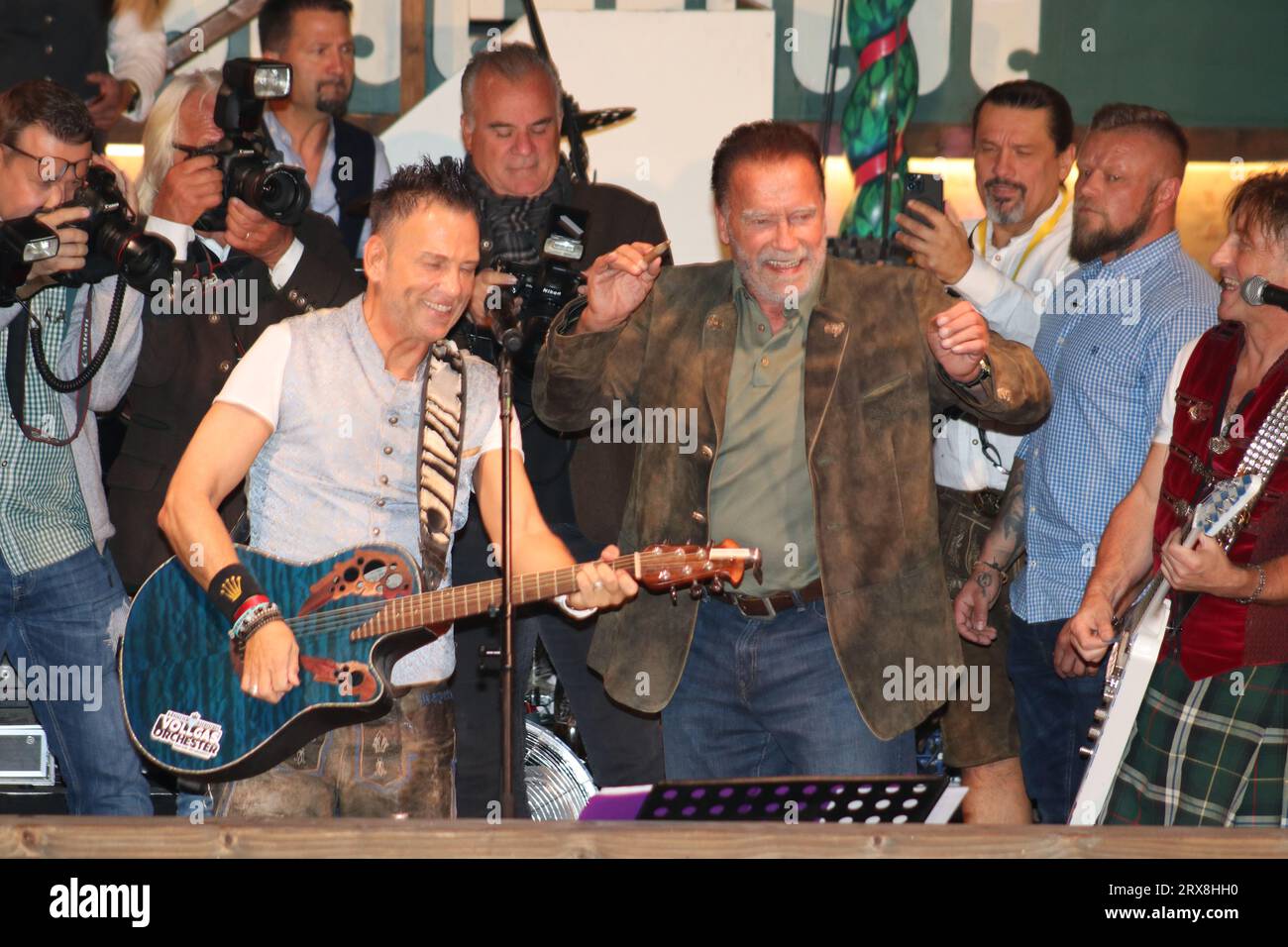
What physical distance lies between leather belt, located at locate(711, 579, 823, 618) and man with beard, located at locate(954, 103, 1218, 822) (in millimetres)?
989

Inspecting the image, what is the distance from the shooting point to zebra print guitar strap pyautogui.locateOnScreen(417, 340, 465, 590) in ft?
11.9

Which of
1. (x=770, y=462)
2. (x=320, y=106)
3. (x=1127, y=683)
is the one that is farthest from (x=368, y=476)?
(x=320, y=106)

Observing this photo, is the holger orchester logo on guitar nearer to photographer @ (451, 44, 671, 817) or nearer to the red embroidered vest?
photographer @ (451, 44, 671, 817)

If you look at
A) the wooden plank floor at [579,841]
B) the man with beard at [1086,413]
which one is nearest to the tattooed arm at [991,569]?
the man with beard at [1086,413]

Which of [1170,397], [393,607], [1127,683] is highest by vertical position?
[1170,397]

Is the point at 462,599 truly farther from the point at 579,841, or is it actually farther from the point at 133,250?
the point at 133,250

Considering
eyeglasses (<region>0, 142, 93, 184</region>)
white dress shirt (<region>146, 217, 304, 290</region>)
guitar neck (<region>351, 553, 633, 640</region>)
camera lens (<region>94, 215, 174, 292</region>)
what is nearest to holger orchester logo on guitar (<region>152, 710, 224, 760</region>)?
guitar neck (<region>351, 553, 633, 640</region>)

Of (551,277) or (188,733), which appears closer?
(188,733)

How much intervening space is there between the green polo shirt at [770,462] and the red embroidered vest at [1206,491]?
92 cm

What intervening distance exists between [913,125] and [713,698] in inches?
139

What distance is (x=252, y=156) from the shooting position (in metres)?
4.35

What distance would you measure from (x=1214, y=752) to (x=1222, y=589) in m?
0.38

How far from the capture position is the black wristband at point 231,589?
346cm
